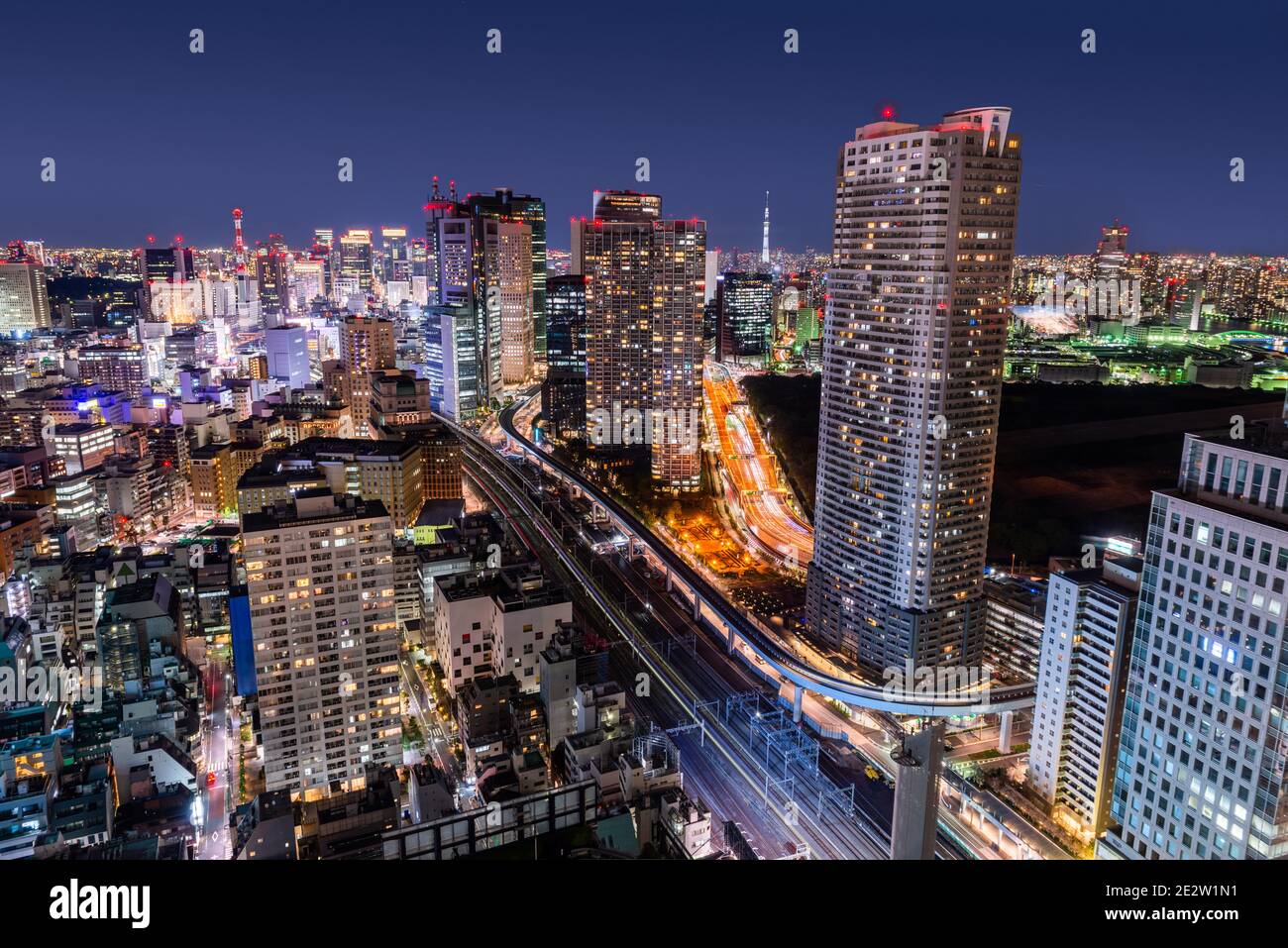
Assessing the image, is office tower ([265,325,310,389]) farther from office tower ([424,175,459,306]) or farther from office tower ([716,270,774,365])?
office tower ([716,270,774,365])

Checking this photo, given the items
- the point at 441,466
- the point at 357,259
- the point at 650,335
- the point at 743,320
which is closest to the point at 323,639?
the point at 441,466

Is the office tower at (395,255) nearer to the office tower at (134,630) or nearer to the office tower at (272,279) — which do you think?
the office tower at (272,279)

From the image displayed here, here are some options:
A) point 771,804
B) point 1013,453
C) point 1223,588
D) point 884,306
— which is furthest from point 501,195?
point 1223,588

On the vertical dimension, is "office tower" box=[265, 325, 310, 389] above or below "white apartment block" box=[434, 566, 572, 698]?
above

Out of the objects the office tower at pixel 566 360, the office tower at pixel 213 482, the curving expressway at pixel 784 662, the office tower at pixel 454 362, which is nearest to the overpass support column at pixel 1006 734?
the curving expressway at pixel 784 662

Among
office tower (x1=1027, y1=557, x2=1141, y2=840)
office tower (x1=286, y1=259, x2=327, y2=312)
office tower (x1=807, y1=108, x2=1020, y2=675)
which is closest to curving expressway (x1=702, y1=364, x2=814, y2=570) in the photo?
office tower (x1=807, y1=108, x2=1020, y2=675)
